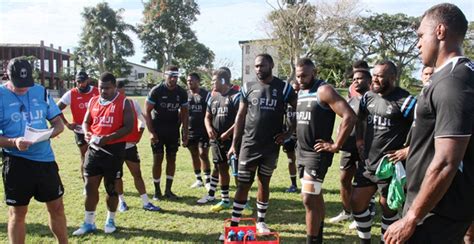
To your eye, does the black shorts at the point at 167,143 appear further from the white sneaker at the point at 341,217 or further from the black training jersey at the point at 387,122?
the black training jersey at the point at 387,122

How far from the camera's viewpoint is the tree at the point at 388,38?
5228 centimetres

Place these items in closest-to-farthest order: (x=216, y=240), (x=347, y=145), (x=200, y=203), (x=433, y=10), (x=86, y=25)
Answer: (x=433, y=10)
(x=216, y=240)
(x=347, y=145)
(x=200, y=203)
(x=86, y=25)

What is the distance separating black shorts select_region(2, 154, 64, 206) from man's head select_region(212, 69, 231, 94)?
359 centimetres

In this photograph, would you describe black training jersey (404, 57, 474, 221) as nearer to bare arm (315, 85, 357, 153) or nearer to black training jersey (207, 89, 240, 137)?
bare arm (315, 85, 357, 153)

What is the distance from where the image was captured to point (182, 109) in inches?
290

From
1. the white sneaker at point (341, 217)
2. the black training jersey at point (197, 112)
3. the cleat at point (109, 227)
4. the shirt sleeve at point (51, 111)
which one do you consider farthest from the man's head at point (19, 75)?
the white sneaker at point (341, 217)

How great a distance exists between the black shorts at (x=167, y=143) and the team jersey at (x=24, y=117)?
9.95ft

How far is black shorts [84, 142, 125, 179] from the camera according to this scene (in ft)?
17.2

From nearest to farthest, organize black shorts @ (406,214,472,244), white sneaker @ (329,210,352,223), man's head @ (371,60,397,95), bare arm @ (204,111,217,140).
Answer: black shorts @ (406,214,472,244) → man's head @ (371,60,397,95) → white sneaker @ (329,210,352,223) → bare arm @ (204,111,217,140)

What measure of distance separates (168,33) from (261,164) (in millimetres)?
57324

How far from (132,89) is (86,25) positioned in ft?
39.4

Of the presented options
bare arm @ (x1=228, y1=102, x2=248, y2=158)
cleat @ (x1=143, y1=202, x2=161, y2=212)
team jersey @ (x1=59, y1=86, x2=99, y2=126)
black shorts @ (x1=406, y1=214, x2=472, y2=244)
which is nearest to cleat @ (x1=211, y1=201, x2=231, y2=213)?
cleat @ (x1=143, y1=202, x2=161, y2=212)

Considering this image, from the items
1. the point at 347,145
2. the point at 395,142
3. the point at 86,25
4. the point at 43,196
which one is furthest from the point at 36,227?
the point at 86,25

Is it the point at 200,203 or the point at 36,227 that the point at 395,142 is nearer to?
the point at 200,203
